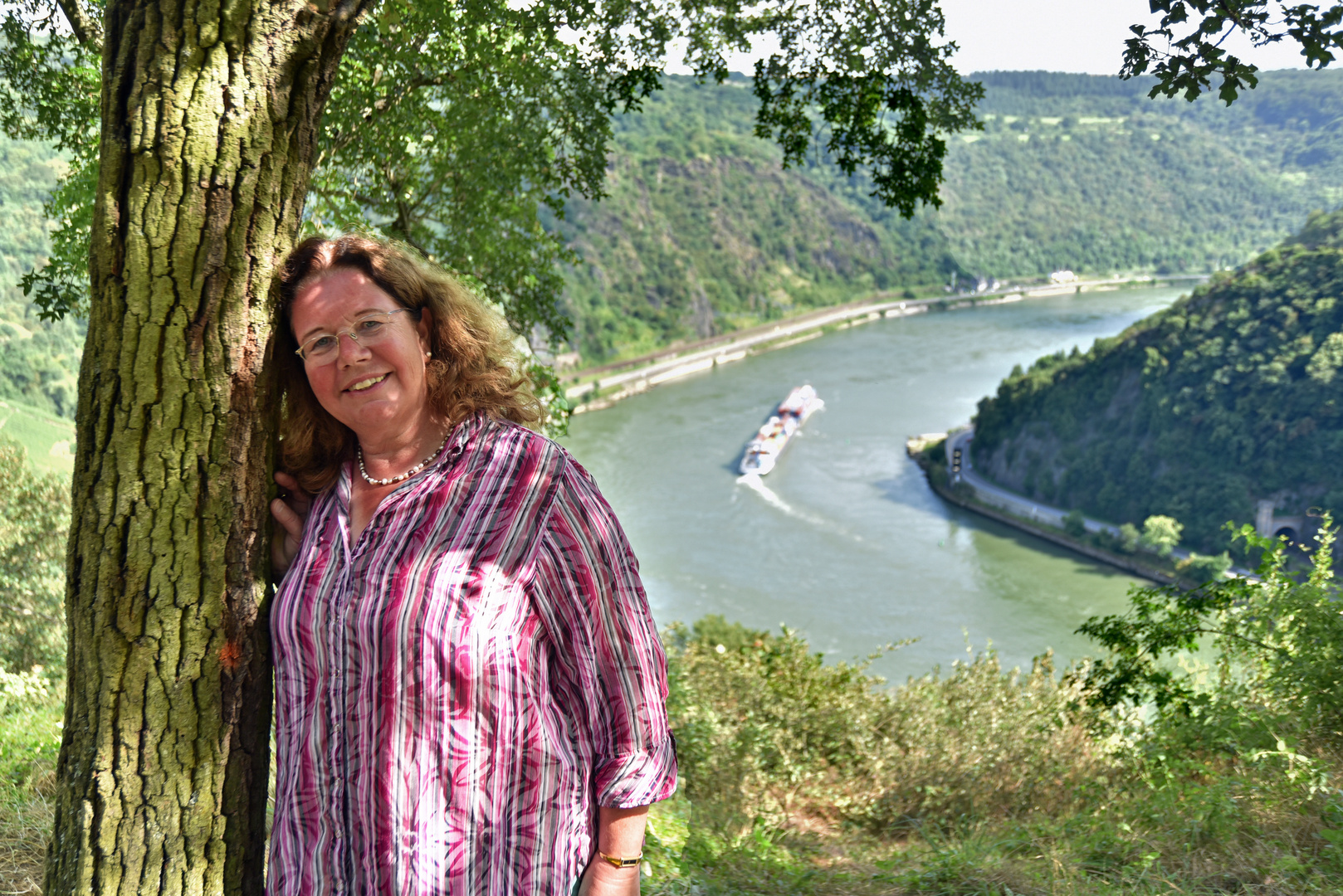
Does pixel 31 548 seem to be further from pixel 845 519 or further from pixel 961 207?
pixel 961 207

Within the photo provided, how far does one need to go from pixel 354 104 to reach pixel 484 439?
6.57 feet

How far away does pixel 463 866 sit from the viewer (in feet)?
2.85

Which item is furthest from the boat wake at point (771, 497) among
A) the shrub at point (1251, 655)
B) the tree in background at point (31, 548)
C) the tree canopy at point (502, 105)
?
the tree canopy at point (502, 105)

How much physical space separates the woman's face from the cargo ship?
2984 cm

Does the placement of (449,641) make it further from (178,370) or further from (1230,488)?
(1230,488)

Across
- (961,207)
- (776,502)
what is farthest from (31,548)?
(961,207)

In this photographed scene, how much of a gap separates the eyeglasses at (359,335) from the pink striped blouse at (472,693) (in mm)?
166

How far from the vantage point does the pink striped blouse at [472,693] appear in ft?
2.77

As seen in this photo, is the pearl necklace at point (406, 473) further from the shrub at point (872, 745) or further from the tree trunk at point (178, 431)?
the shrub at point (872, 745)

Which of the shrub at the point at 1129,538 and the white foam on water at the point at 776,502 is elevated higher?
the white foam on water at the point at 776,502

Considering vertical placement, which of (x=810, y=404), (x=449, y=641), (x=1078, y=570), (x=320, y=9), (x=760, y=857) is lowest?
(x=1078, y=570)

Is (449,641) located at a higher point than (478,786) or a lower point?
higher

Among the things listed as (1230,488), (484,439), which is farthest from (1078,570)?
(484,439)

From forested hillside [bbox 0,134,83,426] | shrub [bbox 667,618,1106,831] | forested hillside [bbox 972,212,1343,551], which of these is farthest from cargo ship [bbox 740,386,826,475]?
shrub [bbox 667,618,1106,831]
